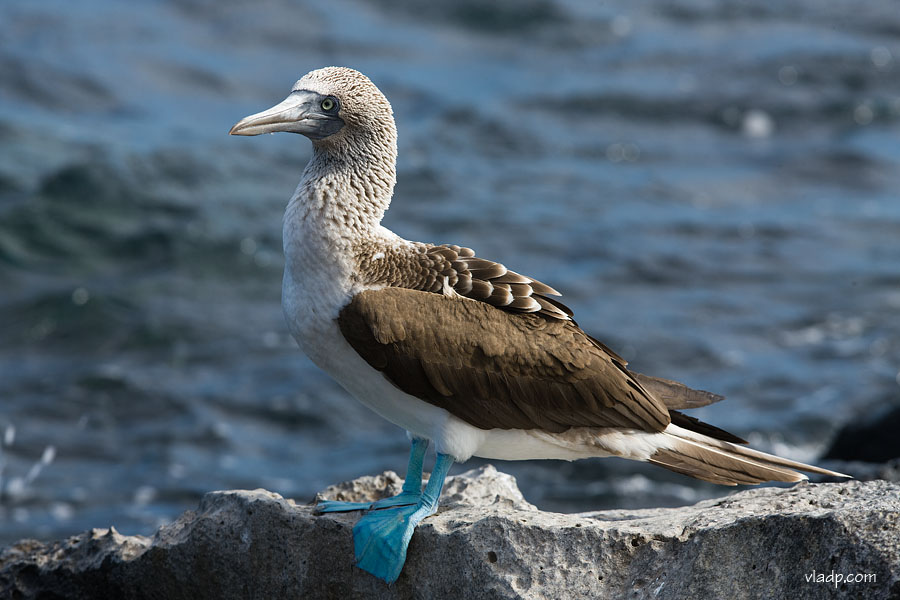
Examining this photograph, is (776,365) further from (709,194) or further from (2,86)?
(2,86)

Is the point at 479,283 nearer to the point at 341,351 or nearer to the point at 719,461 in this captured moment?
the point at 341,351

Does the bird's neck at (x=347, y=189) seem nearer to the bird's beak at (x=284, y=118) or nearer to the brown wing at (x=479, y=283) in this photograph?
the bird's beak at (x=284, y=118)

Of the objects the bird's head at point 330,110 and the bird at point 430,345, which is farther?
the bird's head at point 330,110

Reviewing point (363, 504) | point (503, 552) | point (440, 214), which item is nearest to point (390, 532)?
point (503, 552)

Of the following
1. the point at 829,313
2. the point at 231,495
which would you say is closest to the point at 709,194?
the point at 829,313

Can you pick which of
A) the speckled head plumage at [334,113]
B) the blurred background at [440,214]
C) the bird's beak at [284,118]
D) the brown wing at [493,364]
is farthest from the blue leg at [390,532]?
the blurred background at [440,214]

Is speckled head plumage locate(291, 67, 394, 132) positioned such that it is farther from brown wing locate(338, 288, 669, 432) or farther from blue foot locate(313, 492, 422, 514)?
blue foot locate(313, 492, 422, 514)

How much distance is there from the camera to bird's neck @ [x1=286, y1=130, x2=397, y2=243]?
18.7ft

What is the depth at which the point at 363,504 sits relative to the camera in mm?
5918

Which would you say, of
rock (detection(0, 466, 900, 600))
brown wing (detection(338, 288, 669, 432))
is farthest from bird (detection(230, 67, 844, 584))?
rock (detection(0, 466, 900, 600))

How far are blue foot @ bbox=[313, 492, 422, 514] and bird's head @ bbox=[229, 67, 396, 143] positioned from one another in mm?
1875

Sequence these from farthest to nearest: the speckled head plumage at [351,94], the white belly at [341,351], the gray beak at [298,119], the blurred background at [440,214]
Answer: the blurred background at [440,214]
the speckled head plumage at [351,94]
the gray beak at [298,119]
the white belly at [341,351]

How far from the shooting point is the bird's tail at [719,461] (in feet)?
18.3

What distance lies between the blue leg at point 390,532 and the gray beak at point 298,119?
1771 millimetres
